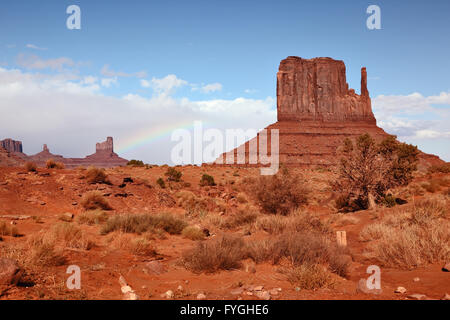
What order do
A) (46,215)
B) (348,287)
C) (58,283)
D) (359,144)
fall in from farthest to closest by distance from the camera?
1. (359,144)
2. (46,215)
3. (348,287)
4. (58,283)

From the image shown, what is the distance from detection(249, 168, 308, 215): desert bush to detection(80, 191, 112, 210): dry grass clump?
Result: 9.10m

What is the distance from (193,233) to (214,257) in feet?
17.5

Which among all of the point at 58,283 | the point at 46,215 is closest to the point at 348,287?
the point at 58,283

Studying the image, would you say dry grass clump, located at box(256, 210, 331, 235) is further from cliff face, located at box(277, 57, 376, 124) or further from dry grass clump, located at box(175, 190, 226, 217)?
cliff face, located at box(277, 57, 376, 124)

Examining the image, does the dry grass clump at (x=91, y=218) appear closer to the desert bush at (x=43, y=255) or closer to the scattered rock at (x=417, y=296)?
the desert bush at (x=43, y=255)

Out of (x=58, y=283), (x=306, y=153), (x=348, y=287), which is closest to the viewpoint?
(x=58, y=283)

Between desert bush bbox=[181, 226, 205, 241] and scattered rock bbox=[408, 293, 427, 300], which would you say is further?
desert bush bbox=[181, 226, 205, 241]

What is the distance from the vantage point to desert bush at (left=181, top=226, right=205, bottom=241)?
12.9m

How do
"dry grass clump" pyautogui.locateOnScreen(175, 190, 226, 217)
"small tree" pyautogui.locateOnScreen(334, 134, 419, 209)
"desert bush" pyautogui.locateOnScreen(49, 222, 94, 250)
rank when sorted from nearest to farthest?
"desert bush" pyautogui.locateOnScreen(49, 222, 94, 250) < "small tree" pyautogui.locateOnScreen(334, 134, 419, 209) < "dry grass clump" pyautogui.locateOnScreen(175, 190, 226, 217)

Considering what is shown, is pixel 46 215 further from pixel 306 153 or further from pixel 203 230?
pixel 306 153

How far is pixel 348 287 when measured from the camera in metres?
6.55

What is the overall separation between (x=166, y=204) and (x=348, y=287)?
15875mm

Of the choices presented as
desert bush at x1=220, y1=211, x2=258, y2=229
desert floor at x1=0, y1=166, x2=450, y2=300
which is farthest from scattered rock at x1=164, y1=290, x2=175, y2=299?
desert bush at x1=220, y1=211, x2=258, y2=229

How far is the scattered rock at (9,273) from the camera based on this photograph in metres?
5.16
